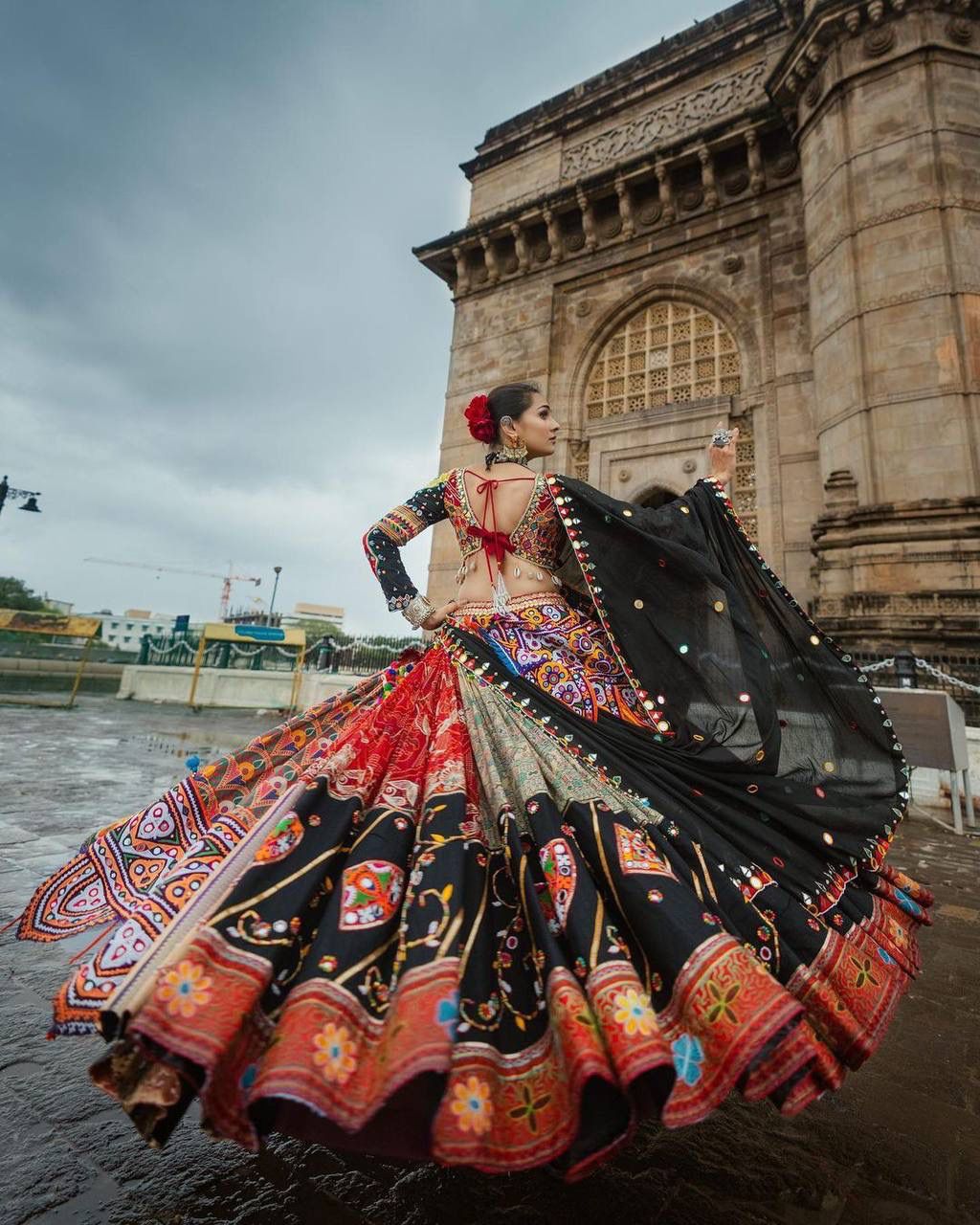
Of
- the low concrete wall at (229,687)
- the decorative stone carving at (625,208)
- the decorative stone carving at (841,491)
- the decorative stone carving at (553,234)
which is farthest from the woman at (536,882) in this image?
the low concrete wall at (229,687)

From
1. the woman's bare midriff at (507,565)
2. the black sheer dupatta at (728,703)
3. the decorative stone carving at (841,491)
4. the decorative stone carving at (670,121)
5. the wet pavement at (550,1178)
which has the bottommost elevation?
the wet pavement at (550,1178)

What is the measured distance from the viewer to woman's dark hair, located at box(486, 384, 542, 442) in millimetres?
2154

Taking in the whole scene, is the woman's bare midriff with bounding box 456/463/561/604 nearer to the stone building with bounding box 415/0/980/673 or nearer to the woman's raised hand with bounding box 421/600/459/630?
the woman's raised hand with bounding box 421/600/459/630

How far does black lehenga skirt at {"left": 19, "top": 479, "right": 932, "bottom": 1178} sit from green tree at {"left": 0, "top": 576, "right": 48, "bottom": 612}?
45.3m

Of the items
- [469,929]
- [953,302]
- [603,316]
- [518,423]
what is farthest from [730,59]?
[469,929]

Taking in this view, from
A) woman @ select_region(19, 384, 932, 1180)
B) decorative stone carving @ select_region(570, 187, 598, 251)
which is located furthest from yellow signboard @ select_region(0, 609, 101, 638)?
woman @ select_region(19, 384, 932, 1180)

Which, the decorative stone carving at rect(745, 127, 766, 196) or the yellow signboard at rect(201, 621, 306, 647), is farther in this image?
the yellow signboard at rect(201, 621, 306, 647)

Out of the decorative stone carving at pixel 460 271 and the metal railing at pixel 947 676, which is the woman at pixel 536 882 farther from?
the decorative stone carving at pixel 460 271

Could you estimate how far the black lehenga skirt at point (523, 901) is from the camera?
810 millimetres

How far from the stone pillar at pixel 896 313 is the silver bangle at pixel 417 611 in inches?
240

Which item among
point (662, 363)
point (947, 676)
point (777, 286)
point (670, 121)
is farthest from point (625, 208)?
point (947, 676)

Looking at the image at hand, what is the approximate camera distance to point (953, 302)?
6824mm

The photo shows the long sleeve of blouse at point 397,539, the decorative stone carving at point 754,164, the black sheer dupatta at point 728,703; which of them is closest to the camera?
the black sheer dupatta at point 728,703

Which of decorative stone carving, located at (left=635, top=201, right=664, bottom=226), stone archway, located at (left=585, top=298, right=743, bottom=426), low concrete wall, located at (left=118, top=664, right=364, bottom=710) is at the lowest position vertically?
low concrete wall, located at (left=118, top=664, right=364, bottom=710)
